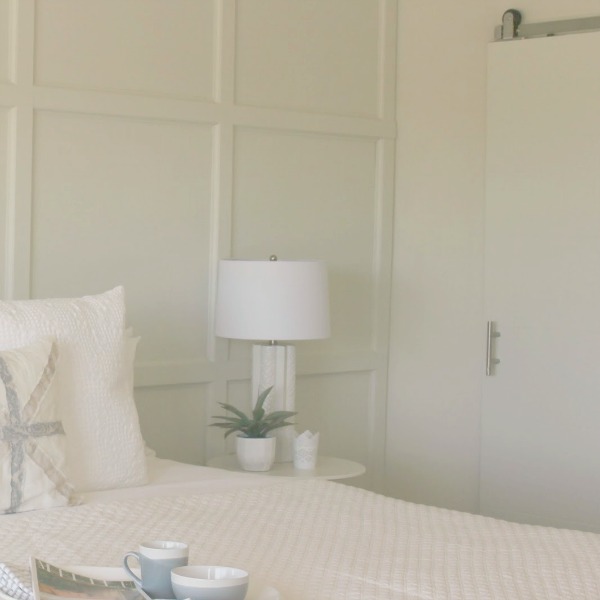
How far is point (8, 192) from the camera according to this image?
3.23 metres

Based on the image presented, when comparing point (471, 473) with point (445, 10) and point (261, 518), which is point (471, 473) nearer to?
point (445, 10)

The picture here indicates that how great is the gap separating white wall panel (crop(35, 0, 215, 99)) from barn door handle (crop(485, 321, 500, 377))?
4.54 feet

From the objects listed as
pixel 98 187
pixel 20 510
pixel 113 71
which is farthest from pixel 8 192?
pixel 20 510

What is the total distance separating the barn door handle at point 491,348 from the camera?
423 centimetres

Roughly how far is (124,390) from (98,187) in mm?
831

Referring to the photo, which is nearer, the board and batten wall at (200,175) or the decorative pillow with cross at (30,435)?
the decorative pillow with cross at (30,435)

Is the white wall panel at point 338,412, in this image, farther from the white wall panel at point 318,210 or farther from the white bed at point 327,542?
the white bed at point 327,542

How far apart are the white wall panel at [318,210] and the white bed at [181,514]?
931 millimetres

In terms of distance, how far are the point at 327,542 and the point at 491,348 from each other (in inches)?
84.4

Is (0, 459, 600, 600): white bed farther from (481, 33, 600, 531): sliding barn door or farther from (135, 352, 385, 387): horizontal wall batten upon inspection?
(481, 33, 600, 531): sliding barn door

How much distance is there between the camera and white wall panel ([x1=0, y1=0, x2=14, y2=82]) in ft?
10.5

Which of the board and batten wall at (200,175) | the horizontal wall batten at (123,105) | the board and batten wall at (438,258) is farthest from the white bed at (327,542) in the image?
the board and batten wall at (438,258)

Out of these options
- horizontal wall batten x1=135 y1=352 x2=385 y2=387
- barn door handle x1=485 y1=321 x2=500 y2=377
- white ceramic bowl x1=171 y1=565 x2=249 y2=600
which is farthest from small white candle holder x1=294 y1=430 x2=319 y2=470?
white ceramic bowl x1=171 y1=565 x2=249 y2=600

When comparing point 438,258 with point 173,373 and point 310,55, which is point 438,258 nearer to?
point 310,55
